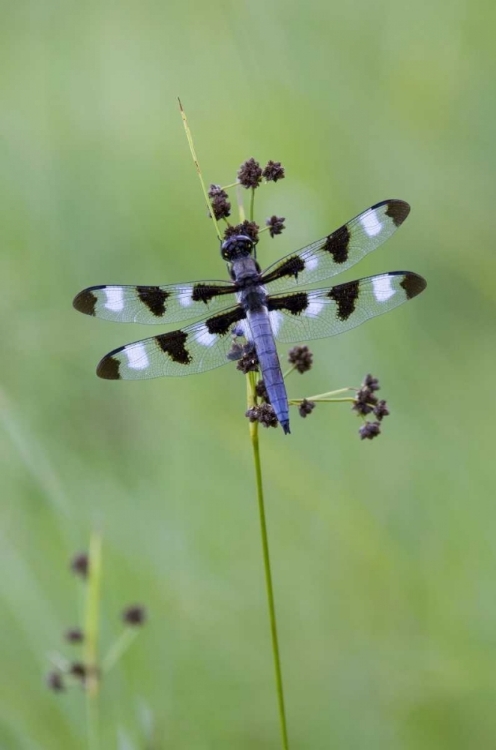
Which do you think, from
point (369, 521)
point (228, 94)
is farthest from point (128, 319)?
point (228, 94)

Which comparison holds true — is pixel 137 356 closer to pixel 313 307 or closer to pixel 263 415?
pixel 313 307

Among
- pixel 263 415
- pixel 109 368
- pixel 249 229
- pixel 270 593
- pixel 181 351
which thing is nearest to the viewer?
pixel 270 593

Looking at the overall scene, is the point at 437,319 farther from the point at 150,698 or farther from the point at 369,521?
the point at 150,698

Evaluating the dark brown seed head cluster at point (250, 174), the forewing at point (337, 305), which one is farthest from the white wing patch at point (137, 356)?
the dark brown seed head cluster at point (250, 174)

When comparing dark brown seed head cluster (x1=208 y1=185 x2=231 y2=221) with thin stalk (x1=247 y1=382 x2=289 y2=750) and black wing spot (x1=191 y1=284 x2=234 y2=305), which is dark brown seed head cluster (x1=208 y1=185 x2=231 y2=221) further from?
black wing spot (x1=191 y1=284 x2=234 y2=305)

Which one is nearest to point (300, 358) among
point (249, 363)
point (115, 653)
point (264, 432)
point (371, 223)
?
point (249, 363)

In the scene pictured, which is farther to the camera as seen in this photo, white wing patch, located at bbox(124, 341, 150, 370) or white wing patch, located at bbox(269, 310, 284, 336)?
white wing patch, located at bbox(269, 310, 284, 336)

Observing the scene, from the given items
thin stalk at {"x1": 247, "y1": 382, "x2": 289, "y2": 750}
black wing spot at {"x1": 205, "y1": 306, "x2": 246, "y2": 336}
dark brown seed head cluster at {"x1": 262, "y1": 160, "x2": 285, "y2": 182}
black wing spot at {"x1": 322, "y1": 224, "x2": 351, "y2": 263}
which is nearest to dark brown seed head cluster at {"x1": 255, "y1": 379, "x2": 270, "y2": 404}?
thin stalk at {"x1": 247, "y1": 382, "x2": 289, "y2": 750}
